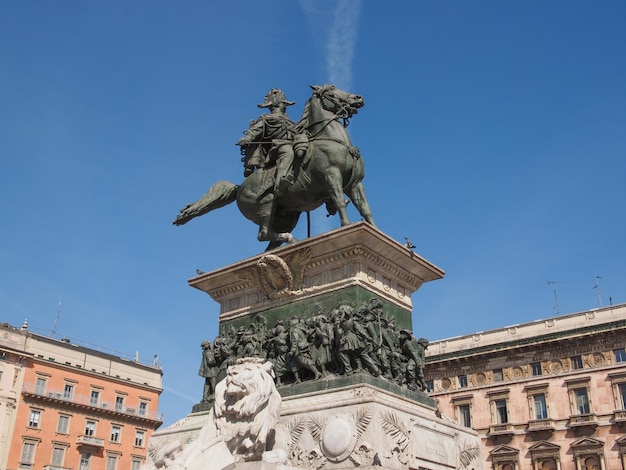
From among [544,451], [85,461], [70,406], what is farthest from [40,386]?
[544,451]

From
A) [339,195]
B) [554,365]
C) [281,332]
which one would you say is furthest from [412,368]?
[554,365]

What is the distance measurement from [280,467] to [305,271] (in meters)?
4.28

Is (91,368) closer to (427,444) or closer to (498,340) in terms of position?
(498,340)

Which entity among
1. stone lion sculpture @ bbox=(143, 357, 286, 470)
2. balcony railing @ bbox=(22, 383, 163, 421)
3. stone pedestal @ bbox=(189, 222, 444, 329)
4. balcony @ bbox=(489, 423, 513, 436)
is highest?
balcony railing @ bbox=(22, 383, 163, 421)

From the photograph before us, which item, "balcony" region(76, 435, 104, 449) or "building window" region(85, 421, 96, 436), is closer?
"balcony" region(76, 435, 104, 449)

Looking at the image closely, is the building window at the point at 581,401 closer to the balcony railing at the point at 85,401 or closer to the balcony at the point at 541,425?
the balcony at the point at 541,425

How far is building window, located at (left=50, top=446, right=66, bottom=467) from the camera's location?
53.8m

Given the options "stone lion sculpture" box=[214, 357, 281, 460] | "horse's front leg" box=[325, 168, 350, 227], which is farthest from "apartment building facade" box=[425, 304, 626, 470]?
"stone lion sculpture" box=[214, 357, 281, 460]

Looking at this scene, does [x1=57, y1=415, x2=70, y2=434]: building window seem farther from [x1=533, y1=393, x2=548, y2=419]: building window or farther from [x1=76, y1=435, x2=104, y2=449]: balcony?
[x1=533, y1=393, x2=548, y2=419]: building window

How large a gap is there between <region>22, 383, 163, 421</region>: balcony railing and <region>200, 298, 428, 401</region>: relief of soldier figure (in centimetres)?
4671

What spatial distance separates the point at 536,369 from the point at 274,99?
41188 millimetres

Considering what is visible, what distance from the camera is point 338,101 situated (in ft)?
43.0

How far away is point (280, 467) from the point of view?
805cm

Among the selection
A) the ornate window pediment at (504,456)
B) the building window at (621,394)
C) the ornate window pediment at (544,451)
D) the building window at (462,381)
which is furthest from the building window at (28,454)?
the building window at (621,394)
